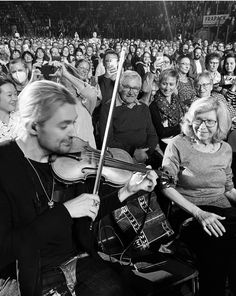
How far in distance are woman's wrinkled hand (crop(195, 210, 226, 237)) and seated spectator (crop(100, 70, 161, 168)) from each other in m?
1.29

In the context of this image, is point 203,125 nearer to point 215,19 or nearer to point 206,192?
point 206,192

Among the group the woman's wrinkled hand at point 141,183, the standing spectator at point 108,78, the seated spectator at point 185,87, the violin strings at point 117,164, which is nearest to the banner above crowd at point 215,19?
the seated spectator at point 185,87

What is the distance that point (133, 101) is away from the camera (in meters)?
3.35

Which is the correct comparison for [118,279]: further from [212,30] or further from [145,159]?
[212,30]

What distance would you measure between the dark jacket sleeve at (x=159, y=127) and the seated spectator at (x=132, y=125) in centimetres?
21

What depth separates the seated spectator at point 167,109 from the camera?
3.60 metres

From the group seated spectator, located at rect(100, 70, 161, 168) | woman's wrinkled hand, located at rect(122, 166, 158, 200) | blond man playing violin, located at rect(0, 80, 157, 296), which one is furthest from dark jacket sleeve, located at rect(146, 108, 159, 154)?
blond man playing violin, located at rect(0, 80, 157, 296)

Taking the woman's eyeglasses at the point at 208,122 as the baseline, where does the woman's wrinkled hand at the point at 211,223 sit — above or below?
below

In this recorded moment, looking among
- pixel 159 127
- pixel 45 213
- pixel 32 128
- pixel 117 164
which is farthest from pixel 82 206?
pixel 159 127

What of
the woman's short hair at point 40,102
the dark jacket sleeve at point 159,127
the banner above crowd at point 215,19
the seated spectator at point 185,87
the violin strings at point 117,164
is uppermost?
the banner above crowd at point 215,19

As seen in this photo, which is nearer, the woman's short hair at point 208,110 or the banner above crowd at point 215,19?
the woman's short hair at point 208,110

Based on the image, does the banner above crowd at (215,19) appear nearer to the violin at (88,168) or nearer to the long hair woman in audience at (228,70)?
the long hair woman in audience at (228,70)

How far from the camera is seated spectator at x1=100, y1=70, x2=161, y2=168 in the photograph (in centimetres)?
320

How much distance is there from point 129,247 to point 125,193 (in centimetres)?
43
